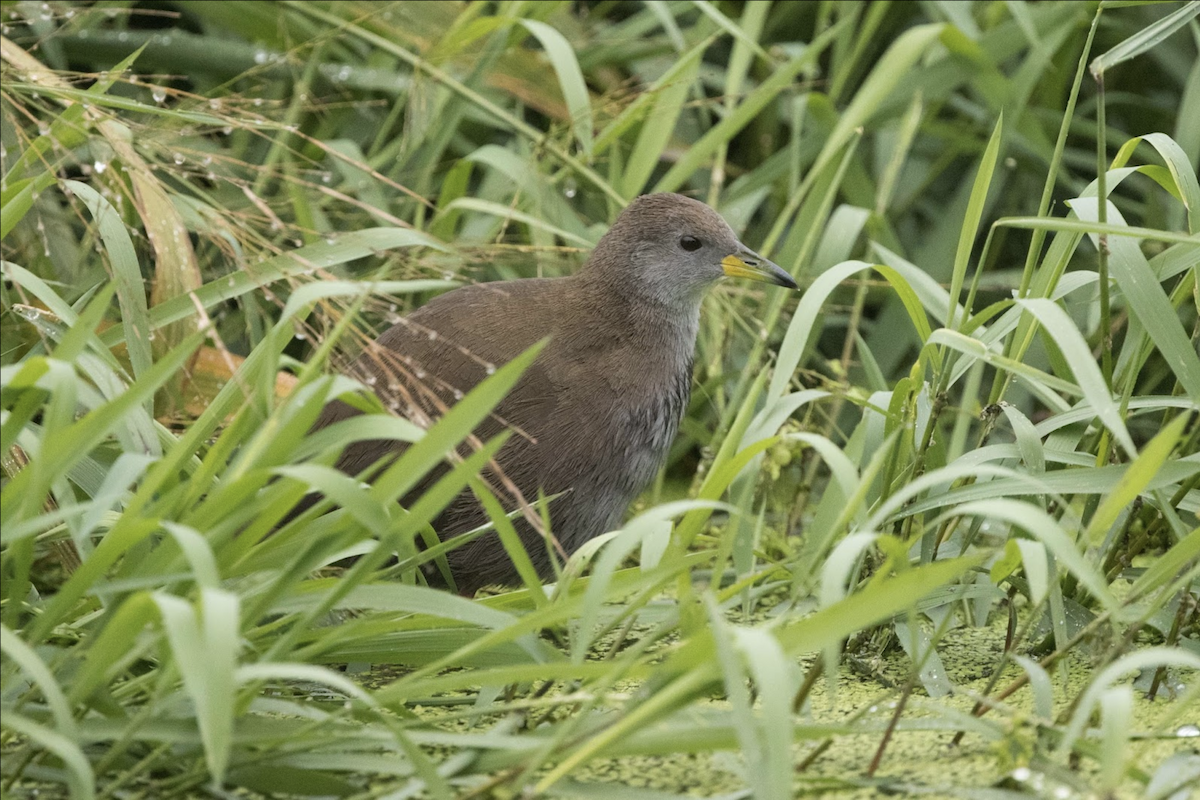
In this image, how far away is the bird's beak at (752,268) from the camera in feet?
8.30

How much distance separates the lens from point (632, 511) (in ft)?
9.11

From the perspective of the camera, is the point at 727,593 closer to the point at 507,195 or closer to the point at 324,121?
the point at 507,195

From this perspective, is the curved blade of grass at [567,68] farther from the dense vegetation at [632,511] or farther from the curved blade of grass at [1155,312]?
the curved blade of grass at [1155,312]

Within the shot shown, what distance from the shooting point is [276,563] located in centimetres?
157

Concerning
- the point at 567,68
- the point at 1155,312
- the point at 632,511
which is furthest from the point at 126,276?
the point at 1155,312

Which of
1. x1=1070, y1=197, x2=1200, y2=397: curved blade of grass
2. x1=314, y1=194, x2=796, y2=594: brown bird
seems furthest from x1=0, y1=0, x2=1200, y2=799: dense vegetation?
x1=314, y1=194, x2=796, y2=594: brown bird

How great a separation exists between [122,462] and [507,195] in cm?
166

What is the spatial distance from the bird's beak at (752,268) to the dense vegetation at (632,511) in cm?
9

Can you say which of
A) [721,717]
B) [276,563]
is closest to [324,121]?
[276,563]

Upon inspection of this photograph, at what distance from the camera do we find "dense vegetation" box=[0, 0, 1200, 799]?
4.74ft

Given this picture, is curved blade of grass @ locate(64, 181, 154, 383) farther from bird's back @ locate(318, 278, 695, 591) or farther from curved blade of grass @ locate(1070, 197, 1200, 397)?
curved blade of grass @ locate(1070, 197, 1200, 397)

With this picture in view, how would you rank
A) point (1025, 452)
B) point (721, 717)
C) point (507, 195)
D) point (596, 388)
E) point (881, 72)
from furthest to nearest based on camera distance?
point (507, 195), point (881, 72), point (596, 388), point (1025, 452), point (721, 717)

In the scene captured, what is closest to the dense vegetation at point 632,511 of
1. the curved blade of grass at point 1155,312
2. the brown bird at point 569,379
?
the curved blade of grass at point 1155,312

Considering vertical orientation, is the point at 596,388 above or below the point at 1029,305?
below
